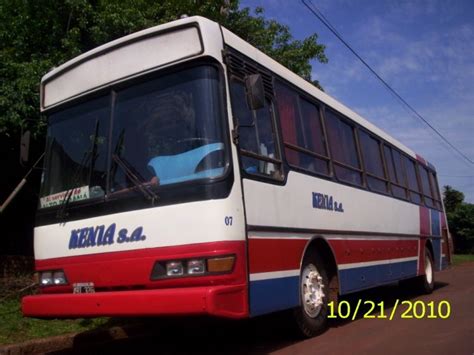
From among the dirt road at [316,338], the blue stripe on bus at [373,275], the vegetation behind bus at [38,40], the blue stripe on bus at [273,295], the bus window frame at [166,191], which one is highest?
the vegetation behind bus at [38,40]

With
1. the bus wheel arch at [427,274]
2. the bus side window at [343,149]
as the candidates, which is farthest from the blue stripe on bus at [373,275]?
the bus side window at [343,149]

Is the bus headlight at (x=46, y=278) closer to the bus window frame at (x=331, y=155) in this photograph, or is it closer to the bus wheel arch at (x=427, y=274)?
the bus window frame at (x=331, y=155)

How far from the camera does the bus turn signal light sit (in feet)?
15.0

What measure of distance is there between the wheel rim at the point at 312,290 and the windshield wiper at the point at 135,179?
2.04 meters

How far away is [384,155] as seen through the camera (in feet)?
32.4

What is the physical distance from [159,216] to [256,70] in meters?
1.88

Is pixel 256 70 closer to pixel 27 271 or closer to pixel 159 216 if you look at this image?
pixel 159 216

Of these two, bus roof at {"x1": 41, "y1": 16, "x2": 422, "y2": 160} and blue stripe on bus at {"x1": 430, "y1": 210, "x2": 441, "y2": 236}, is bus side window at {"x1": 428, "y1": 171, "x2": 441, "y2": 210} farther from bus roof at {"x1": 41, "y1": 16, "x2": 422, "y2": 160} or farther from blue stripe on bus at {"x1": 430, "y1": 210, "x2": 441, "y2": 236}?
bus roof at {"x1": 41, "y1": 16, "x2": 422, "y2": 160}

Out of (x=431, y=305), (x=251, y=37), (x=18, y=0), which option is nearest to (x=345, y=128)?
(x=431, y=305)

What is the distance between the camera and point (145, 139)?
5168 millimetres

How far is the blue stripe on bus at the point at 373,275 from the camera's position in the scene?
281 inches

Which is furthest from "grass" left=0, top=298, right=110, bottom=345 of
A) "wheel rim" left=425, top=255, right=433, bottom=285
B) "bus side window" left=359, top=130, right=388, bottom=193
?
"wheel rim" left=425, top=255, right=433, bottom=285

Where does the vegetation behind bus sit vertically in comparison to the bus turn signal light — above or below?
above
